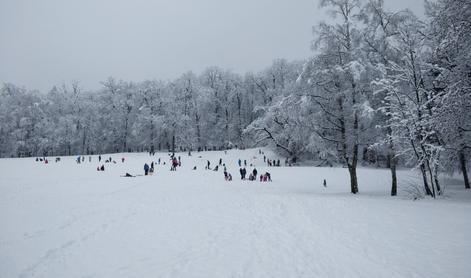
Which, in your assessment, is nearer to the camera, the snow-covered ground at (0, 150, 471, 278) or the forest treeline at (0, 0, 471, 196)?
the snow-covered ground at (0, 150, 471, 278)

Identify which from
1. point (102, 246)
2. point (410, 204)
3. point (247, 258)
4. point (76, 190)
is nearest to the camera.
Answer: point (247, 258)

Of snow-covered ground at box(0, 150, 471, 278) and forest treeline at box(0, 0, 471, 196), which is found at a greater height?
forest treeline at box(0, 0, 471, 196)

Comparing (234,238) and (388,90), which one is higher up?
(388,90)

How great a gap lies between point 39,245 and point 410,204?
1557 cm

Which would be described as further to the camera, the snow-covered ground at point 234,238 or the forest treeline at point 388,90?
the forest treeline at point 388,90

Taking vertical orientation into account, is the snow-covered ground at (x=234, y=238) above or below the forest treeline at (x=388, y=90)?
below

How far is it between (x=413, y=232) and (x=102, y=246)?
958 cm

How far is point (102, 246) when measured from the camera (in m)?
8.20

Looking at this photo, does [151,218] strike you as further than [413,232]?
Yes

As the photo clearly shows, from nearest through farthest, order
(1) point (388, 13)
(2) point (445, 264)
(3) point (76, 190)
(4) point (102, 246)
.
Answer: (2) point (445, 264) < (4) point (102, 246) < (1) point (388, 13) < (3) point (76, 190)

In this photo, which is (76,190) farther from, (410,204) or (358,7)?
A: (358,7)

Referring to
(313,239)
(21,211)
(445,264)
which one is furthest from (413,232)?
(21,211)

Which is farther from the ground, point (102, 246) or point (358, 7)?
point (358, 7)

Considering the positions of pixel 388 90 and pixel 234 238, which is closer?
pixel 234 238
